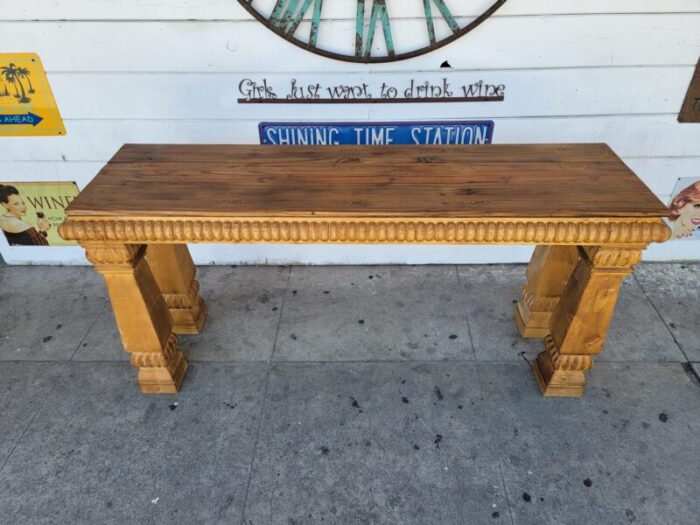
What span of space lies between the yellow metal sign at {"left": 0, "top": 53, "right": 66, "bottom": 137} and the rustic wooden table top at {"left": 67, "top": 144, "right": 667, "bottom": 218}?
0.71 m

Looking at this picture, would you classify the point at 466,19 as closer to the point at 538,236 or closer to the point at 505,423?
the point at 538,236

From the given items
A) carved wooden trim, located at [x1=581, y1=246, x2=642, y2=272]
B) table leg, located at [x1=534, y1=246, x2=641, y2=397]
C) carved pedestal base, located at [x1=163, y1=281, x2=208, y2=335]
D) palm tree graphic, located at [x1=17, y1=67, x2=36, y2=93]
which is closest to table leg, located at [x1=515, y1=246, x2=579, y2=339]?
table leg, located at [x1=534, y1=246, x2=641, y2=397]

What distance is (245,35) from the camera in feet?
7.87

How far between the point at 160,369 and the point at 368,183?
49.8 inches

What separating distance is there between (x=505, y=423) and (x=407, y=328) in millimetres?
705

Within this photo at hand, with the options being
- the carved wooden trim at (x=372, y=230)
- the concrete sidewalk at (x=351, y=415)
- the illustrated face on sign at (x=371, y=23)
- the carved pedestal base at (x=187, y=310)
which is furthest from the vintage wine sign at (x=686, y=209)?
the carved pedestal base at (x=187, y=310)

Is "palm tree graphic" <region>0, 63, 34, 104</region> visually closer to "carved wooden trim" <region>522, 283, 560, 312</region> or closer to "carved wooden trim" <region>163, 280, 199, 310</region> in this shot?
"carved wooden trim" <region>163, 280, 199, 310</region>

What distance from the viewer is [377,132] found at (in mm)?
2625

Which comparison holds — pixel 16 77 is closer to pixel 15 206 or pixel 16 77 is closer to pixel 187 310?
pixel 15 206

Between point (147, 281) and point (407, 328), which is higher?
point (147, 281)

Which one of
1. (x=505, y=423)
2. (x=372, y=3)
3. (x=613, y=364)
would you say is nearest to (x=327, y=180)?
(x=372, y=3)

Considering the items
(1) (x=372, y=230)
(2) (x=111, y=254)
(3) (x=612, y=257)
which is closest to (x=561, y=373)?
(3) (x=612, y=257)

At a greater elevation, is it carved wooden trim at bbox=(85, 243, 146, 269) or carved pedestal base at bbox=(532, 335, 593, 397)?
carved wooden trim at bbox=(85, 243, 146, 269)

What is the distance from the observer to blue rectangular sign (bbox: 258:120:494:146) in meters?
2.60
